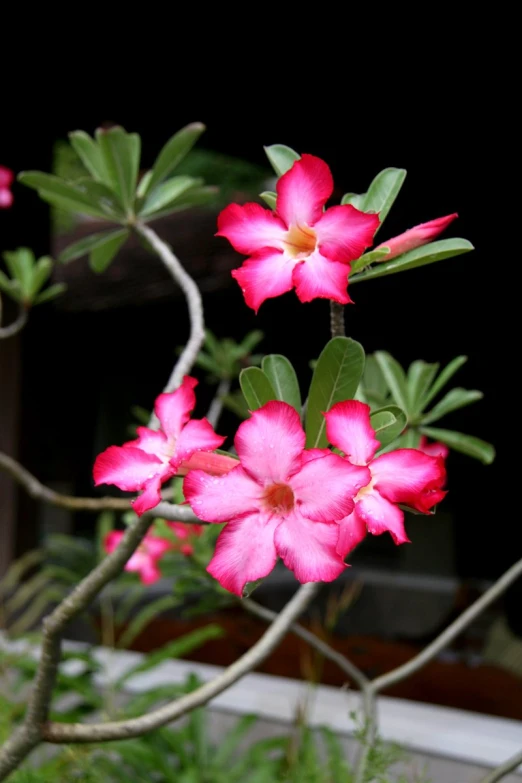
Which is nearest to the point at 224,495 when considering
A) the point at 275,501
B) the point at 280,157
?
the point at 275,501

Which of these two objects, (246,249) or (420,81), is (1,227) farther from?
(246,249)

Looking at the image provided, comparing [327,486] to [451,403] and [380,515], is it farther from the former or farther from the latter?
[451,403]

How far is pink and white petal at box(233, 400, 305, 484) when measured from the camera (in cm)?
35

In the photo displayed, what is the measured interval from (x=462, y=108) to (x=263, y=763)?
5.28 feet

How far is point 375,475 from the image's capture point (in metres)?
0.38

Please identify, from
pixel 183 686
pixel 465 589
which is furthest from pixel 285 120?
pixel 465 589

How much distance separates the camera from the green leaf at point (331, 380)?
0.44 metres

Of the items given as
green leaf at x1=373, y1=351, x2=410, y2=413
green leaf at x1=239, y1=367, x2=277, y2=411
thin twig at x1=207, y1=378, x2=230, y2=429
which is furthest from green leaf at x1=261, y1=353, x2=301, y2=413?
thin twig at x1=207, y1=378, x2=230, y2=429

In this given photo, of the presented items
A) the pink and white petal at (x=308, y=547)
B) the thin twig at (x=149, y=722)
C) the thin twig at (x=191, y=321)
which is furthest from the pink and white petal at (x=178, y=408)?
the thin twig at (x=149, y=722)

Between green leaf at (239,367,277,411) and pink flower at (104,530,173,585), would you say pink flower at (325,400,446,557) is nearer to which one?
green leaf at (239,367,277,411)

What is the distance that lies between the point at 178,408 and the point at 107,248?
0.45 metres

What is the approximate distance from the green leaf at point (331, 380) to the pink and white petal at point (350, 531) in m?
0.08

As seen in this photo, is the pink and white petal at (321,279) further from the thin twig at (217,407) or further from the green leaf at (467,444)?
the thin twig at (217,407)

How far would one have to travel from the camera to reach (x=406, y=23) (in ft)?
5.34
